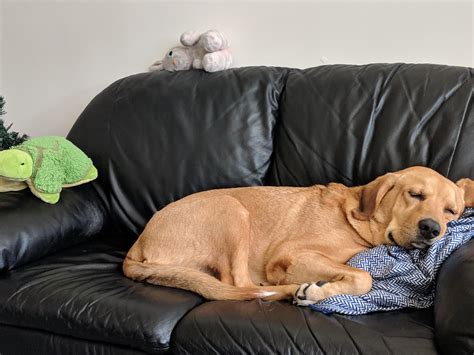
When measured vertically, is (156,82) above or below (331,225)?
above

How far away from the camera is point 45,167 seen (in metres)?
2.35

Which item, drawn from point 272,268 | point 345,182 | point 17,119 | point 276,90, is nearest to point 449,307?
point 272,268

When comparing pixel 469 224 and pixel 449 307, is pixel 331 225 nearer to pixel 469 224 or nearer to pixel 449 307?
pixel 469 224

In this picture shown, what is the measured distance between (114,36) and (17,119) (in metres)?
1.03

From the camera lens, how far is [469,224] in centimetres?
191

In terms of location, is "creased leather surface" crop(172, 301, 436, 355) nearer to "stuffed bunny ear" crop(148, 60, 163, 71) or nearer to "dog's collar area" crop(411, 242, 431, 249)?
"dog's collar area" crop(411, 242, 431, 249)

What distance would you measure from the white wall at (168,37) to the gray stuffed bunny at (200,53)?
14cm

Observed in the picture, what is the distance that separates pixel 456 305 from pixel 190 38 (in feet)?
6.63

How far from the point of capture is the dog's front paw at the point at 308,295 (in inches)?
67.4

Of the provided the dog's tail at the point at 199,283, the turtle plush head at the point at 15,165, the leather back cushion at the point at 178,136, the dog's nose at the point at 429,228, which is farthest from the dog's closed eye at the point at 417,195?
the turtle plush head at the point at 15,165

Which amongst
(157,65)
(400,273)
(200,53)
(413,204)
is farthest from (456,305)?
(157,65)

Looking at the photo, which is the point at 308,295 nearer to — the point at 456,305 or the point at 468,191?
the point at 456,305

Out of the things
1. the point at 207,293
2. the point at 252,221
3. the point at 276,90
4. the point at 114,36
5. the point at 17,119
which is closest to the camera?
the point at 207,293

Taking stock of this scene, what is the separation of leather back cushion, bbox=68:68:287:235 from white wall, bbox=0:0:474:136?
332 millimetres
